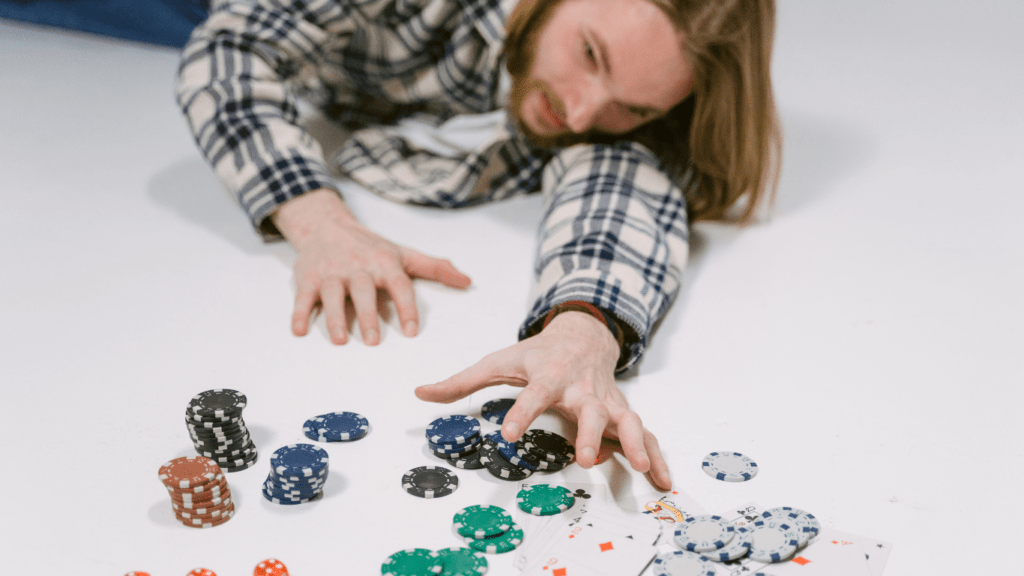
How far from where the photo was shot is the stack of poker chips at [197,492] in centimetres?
104

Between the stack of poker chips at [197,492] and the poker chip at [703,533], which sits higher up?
the poker chip at [703,533]

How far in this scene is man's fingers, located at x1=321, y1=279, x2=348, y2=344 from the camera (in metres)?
1.57

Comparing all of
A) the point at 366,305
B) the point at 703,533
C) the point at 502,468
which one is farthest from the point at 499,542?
the point at 366,305

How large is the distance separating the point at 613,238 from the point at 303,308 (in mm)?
619

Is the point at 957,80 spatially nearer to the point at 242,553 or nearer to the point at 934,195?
the point at 934,195

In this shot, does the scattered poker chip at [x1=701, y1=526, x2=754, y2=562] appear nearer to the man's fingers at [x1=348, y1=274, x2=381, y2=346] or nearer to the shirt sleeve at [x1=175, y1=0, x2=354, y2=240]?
the man's fingers at [x1=348, y1=274, x2=381, y2=346]

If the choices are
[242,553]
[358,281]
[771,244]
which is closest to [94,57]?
[358,281]

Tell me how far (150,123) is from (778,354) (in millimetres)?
2162

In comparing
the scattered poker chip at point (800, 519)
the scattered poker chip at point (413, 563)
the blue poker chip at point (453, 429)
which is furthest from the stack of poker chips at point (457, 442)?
the scattered poker chip at point (800, 519)

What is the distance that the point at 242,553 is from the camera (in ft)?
3.41

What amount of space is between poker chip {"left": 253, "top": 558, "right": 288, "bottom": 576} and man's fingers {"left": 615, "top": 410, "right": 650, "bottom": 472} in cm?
46

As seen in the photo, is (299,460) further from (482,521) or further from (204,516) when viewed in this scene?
(482,521)

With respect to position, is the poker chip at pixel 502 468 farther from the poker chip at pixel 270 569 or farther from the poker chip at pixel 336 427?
the poker chip at pixel 270 569

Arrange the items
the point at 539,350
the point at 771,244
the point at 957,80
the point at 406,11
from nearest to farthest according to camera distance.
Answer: the point at 539,350, the point at 771,244, the point at 406,11, the point at 957,80
